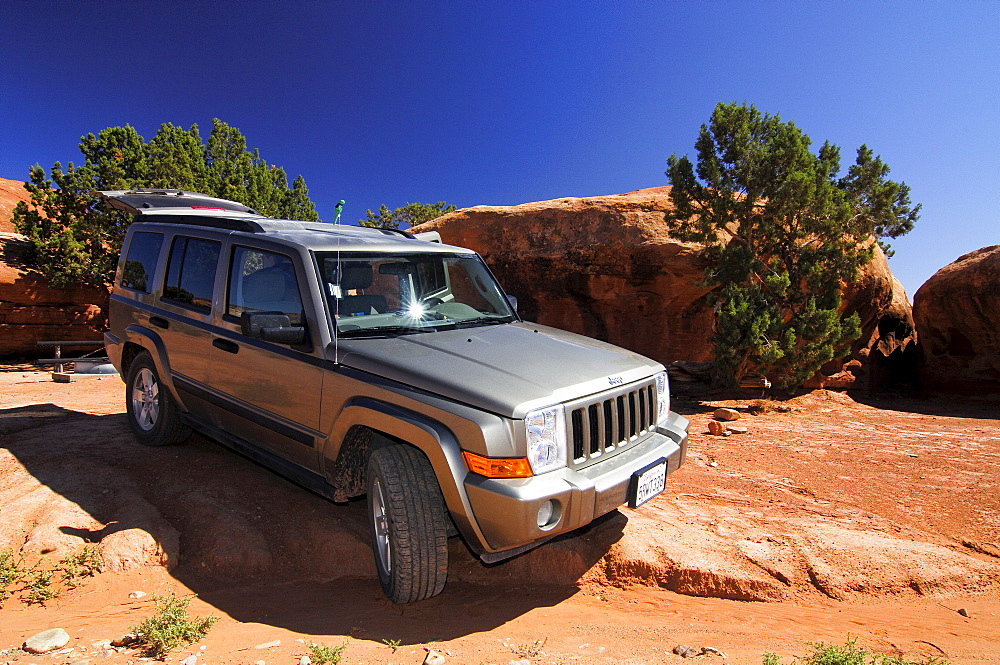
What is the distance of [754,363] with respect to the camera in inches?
415

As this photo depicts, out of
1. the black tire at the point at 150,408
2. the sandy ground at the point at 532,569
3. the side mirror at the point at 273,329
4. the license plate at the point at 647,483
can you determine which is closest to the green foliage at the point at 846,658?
the sandy ground at the point at 532,569

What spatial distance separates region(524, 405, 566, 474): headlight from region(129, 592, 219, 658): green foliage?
5.73 ft

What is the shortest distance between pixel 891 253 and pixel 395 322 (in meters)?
→ 11.3

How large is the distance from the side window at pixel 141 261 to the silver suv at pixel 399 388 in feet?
0.33

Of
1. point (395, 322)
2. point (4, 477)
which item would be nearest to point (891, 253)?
point (395, 322)

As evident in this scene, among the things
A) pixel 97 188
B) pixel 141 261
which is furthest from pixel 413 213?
pixel 141 261

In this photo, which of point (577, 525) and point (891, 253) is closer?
point (577, 525)

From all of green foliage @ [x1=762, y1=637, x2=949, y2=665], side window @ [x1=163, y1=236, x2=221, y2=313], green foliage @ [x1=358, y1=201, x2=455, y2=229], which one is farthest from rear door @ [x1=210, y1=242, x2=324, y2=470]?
green foliage @ [x1=358, y1=201, x2=455, y2=229]

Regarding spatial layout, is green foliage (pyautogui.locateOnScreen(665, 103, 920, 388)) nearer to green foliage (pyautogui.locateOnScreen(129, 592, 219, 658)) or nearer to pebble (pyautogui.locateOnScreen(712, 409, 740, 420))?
pebble (pyautogui.locateOnScreen(712, 409, 740, 420))

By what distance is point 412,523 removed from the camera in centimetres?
287

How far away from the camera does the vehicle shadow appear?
3.13m

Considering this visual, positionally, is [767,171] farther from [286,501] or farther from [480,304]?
[286,501]

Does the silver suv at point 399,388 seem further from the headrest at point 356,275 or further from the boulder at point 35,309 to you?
the boulder at point 35,309

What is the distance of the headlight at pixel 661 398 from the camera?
371 centimetres
